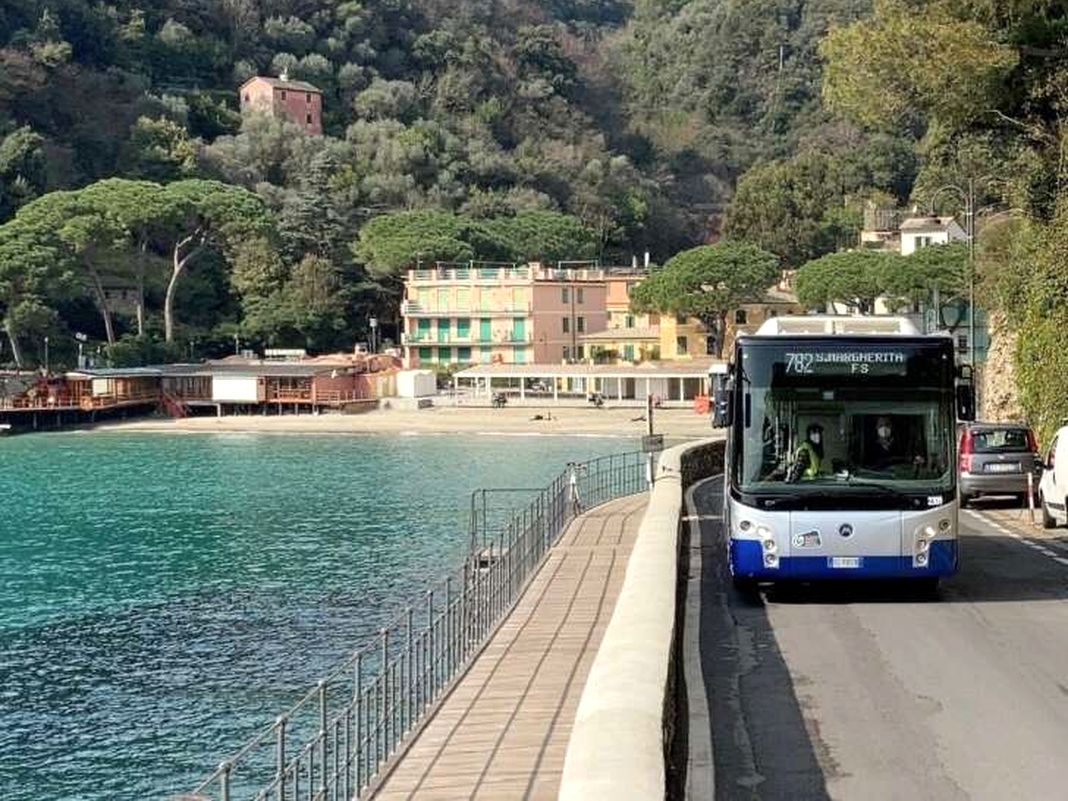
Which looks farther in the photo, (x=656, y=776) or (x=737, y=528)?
(x=737, y=528)

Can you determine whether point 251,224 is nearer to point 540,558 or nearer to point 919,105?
point 919,105

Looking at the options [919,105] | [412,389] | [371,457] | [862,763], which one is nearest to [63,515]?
[371,457]

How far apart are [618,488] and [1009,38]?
1622cm

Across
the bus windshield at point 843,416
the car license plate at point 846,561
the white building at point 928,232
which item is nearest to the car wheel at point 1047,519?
the bus windshield at point 843,416

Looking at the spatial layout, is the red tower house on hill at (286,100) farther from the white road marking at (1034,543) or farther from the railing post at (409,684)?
the railing post at (409,684)

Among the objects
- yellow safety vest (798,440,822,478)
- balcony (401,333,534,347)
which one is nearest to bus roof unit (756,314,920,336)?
yellow safety vest (798,440,822,478)

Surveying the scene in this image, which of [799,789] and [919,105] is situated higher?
[919,105]

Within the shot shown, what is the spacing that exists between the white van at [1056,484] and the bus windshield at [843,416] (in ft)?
28.7

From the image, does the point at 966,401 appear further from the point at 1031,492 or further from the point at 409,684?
the point at 1031,492

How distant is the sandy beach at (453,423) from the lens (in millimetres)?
88125

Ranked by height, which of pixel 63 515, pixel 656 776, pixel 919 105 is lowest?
pixel 63 515

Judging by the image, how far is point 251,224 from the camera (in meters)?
109

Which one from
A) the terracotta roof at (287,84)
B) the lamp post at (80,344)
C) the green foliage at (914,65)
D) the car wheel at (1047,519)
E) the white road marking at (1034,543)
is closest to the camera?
the white road marking at (1034,543)

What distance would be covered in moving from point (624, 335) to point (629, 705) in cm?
10332
